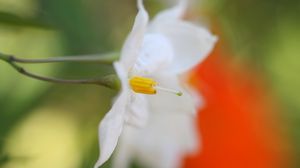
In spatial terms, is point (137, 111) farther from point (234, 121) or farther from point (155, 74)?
point (234, 121)

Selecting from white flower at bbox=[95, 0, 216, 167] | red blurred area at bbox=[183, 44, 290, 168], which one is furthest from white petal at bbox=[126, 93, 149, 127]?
red blurred area at bbox=[183, 44, 290, 168]

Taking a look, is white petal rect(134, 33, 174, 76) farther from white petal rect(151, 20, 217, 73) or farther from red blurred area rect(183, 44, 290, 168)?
red blurred area rect(183, 44, 290, 168)

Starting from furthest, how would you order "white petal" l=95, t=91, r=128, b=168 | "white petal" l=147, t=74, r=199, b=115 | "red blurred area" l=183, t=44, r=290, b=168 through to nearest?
"red blurred area" l=183, t=44, r=290, b=168 < "white petal" l=147, t=74, r=199, b=115 < "white petal" l=95, t=91, r=128, b=168

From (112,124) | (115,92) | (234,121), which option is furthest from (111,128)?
(234,121)

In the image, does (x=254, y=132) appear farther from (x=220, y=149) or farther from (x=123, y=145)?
(x=123, y=145)

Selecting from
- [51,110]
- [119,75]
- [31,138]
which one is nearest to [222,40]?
[51,110]

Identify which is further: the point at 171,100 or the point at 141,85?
the point at 171,100

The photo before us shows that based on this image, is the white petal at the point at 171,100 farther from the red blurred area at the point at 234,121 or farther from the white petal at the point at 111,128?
the red blurred area at the point at 234,121

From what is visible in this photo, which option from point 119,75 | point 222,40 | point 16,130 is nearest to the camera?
point 119,75
